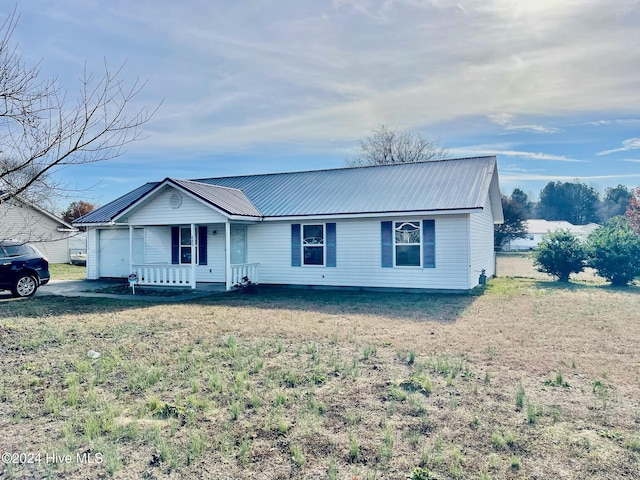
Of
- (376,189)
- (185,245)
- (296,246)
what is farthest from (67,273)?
(376,189)

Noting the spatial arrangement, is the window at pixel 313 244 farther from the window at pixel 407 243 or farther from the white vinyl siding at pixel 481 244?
the white vinyl siding at pixel 481 244

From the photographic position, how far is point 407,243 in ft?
47.9

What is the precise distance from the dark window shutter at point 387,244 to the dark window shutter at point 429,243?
1.07 m

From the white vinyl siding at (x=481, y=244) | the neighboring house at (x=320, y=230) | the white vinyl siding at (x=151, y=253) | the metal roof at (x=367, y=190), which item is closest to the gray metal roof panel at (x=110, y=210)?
the metal roof at (x=367, y=190)

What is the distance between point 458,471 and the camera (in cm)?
347

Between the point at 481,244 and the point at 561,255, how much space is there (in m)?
4.15

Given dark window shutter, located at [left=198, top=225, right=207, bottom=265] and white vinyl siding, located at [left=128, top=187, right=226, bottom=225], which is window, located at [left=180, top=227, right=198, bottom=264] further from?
white vinyl siding, located at [left=128, top=187, right=226, bottom=225]

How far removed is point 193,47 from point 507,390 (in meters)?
9.67

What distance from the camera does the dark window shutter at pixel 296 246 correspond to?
16172 mm

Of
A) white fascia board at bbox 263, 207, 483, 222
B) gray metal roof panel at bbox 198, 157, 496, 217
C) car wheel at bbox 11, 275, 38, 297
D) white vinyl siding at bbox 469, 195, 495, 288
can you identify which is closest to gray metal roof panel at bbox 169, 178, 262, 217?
gray metal roof panel at bbox 198, 157, 496, 217

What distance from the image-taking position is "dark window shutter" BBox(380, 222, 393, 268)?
14719 millimetres

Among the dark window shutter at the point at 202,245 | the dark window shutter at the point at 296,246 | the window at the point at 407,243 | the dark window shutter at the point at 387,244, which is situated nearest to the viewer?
the window at the point at 407,243

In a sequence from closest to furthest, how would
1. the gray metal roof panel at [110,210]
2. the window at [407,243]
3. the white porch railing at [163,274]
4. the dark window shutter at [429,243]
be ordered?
1. the dark window shutter at [429,243]
2. the window at [407,243]
3. the white porch railing at [163,274]
4. the gray metal roof panel at [110,210]

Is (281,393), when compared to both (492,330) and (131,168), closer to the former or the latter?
(492,330)
